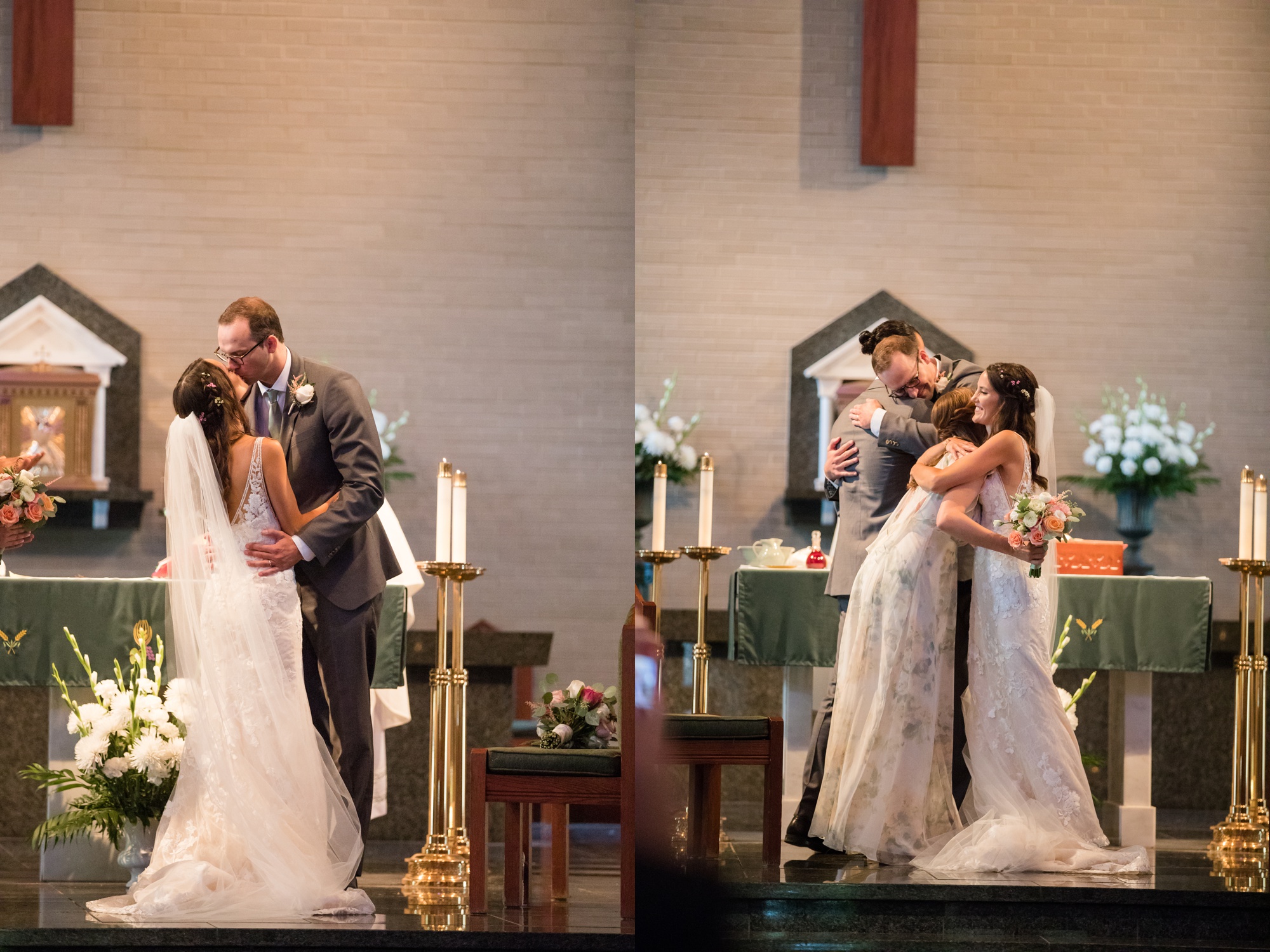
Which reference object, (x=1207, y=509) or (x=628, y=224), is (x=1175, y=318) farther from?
(x=628, y=224)

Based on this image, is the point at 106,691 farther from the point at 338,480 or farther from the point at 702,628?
the point at 702,628

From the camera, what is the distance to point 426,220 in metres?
7.00

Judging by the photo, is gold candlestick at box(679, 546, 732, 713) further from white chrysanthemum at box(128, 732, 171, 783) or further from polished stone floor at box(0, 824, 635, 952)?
white chrysanthemum at box(128, 732, 171, 783)

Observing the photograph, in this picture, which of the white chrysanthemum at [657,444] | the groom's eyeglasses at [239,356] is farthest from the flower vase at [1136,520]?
the groom's eyeglasses at [239,356]

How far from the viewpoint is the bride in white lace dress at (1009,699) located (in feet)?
14.5

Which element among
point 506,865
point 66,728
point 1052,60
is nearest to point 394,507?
point 66,728

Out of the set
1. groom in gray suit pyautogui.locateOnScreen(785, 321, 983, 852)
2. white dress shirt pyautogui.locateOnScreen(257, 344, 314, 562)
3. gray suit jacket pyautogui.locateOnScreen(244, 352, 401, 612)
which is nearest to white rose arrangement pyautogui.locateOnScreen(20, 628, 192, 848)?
gray suit jacket pyautogui.locateOnScreen(244, 352, 401, 612)

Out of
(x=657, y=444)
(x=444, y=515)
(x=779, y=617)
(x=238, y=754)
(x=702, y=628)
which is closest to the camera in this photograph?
(x=238, y=754)

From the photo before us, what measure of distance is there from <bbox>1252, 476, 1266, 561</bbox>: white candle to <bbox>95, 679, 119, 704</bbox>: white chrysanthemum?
414 cm

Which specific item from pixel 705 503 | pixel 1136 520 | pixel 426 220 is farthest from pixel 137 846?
pixel 1136 520

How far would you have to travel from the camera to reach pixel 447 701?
16.2ft

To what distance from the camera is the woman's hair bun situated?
4902 millimetres

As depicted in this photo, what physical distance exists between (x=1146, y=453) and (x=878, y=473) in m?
2.10

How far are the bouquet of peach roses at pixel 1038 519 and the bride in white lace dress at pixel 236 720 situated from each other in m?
2.25
